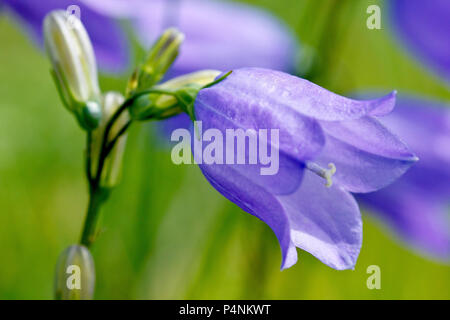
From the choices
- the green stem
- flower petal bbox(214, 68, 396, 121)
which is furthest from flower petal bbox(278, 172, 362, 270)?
the green stem

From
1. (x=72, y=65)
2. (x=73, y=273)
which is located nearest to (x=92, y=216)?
(x=73, y=273)

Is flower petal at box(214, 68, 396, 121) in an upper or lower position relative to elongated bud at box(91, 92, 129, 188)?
upper

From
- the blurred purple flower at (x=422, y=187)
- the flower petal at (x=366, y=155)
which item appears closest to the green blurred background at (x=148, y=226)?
the blurred purple flower at (x=422, y=187)

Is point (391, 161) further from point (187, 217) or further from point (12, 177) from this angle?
point (12, 177)

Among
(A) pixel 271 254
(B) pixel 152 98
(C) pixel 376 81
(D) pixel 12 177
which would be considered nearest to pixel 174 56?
(B) pixel 152 98

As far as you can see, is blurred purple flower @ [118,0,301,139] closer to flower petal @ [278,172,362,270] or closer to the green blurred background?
the green blurred background

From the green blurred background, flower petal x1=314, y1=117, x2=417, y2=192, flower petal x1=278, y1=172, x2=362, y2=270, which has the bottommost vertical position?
the green blurred background
